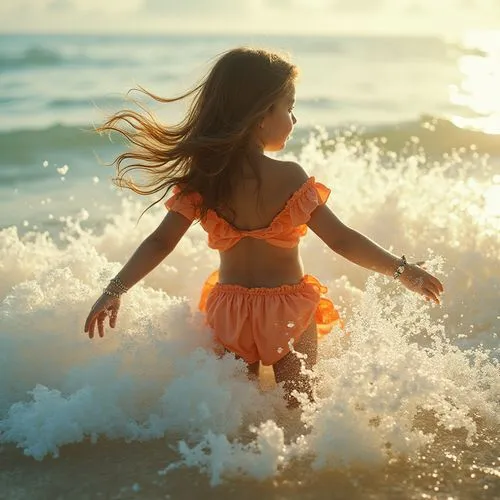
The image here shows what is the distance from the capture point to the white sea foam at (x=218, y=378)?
2.88 meters

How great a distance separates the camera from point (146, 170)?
3.43m

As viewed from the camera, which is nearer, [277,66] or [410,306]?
[277,66]

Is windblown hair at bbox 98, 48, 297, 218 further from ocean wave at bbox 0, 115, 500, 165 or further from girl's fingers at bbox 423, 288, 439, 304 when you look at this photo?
ocean wave at bbox 0, 115, 500, 165

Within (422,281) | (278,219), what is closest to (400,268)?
(422,281)

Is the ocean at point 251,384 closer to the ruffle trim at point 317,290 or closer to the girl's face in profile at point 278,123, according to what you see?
the ruffle trim at point 317,290

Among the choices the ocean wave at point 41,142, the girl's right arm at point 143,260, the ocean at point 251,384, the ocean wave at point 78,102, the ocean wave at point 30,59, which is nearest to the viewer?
the ocean at point 251,384

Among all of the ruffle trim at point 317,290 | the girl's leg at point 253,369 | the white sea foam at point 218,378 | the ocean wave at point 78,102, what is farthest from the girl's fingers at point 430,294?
the ocean wave at point 78,102

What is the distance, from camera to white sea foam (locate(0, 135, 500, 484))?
288 centimetres

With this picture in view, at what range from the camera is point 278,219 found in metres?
3.21

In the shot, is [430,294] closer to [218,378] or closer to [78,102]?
Answer: [218,378]

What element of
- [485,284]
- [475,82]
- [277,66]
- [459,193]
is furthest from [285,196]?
[475,82]

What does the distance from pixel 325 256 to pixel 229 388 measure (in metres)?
2.12

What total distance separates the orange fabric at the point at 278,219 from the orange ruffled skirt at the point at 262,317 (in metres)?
0.19

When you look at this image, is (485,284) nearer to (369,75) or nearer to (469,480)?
(469,480)
